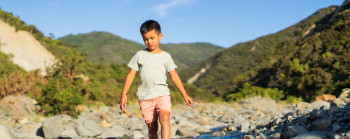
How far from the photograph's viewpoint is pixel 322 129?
4078 mm

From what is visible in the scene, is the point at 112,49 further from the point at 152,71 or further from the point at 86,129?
the point at 152,71

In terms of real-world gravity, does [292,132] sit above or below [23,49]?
below

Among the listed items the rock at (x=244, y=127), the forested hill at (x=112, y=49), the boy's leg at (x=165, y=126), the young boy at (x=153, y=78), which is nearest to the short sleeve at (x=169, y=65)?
the young boy at (x=153, y=78)

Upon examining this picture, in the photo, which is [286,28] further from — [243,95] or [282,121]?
[282,121]

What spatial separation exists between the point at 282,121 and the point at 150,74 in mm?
3611

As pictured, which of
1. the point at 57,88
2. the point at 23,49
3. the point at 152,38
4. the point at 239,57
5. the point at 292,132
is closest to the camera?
the point at 152,38

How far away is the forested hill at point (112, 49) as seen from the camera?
98456 mm

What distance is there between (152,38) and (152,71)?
397 millimetres

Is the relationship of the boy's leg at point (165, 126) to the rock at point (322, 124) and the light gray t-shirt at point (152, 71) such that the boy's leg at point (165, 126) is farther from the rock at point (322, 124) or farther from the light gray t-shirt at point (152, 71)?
the rock at point (322, 124)

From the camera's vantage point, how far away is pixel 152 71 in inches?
148

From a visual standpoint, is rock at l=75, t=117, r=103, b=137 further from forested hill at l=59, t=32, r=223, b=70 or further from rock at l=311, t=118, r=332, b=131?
forested hill at l=59, t=32, r=223, b=70

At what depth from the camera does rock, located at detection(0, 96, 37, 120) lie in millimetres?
8852

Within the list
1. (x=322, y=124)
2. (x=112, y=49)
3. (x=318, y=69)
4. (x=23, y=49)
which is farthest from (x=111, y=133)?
(x=112, y=49)

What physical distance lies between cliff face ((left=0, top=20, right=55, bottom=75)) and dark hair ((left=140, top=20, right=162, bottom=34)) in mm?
20347
